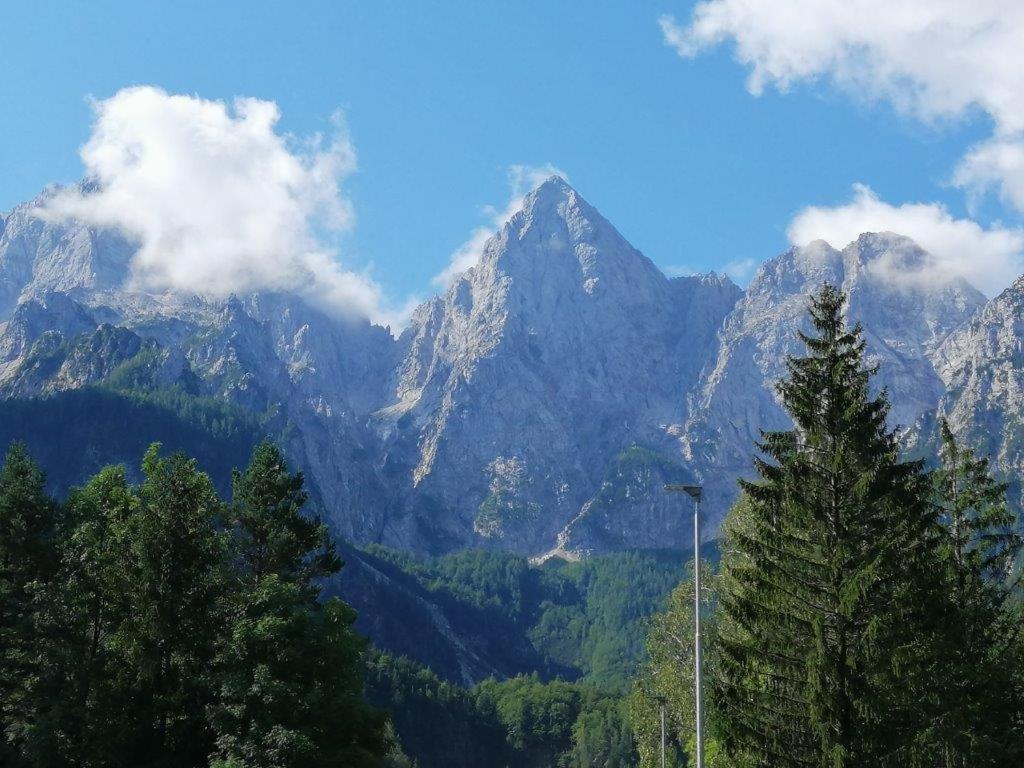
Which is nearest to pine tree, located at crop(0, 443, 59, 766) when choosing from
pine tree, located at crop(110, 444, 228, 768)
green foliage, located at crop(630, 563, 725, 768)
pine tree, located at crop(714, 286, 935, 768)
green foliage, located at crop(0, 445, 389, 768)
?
green foliage, located at crop(0, 445, 389, 768)

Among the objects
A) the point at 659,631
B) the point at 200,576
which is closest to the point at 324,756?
the point at 200,576

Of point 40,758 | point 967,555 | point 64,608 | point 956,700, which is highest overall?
point 967,555

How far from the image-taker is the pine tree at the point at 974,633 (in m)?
38.6

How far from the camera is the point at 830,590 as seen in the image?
37.0 metres

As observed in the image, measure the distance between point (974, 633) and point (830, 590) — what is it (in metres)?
14.4

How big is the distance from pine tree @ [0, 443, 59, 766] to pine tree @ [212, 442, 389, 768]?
8134mm

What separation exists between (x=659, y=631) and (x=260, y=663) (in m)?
37.4

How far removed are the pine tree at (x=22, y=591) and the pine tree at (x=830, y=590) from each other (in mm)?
29404

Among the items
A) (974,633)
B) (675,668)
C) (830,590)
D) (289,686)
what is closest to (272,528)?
(289,686)

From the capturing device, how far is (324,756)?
4603cm

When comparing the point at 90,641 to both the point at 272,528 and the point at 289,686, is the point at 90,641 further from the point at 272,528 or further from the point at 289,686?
the point at 289,686

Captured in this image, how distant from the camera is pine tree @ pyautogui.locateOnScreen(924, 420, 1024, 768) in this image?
38.6 meters

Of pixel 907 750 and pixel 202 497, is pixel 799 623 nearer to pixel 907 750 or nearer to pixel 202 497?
pixel 907 750

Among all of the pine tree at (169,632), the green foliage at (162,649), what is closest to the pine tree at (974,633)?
the green foliage at (162,649)
